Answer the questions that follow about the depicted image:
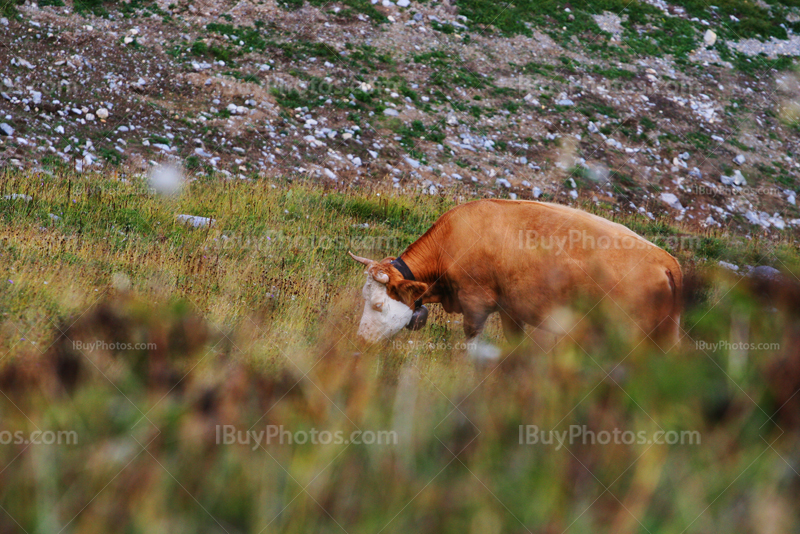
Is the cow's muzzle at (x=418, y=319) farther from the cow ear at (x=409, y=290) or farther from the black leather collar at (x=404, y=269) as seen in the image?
the black leather collar at (x=404, y=269)

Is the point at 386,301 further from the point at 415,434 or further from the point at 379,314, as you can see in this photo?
the point at 415,434

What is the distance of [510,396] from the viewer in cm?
136

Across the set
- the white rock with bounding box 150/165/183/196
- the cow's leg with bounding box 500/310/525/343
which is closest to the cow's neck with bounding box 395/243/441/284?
the cow's leg with bounding box 500/310/525/343

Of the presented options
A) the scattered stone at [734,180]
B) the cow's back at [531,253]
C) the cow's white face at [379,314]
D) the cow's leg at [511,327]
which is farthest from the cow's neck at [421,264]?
the scattered stone at [734,180]

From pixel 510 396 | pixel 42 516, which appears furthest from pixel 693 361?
pixel 42 516

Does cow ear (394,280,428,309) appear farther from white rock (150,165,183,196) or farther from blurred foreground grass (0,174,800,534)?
white rock (150,165,183,196)

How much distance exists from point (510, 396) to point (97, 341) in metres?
1.10

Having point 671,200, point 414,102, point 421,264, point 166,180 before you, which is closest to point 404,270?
point 421,264

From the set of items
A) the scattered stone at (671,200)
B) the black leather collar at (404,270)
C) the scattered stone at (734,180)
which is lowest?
the scattered stone at (671,200)

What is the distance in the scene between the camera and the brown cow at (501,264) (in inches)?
202

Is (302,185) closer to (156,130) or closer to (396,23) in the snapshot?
(156,130)

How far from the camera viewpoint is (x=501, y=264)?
594cm

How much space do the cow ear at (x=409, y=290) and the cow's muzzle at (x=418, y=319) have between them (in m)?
0.19

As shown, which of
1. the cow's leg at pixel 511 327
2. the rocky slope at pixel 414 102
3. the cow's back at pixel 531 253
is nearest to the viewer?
the cow's back at pixel 531 253
